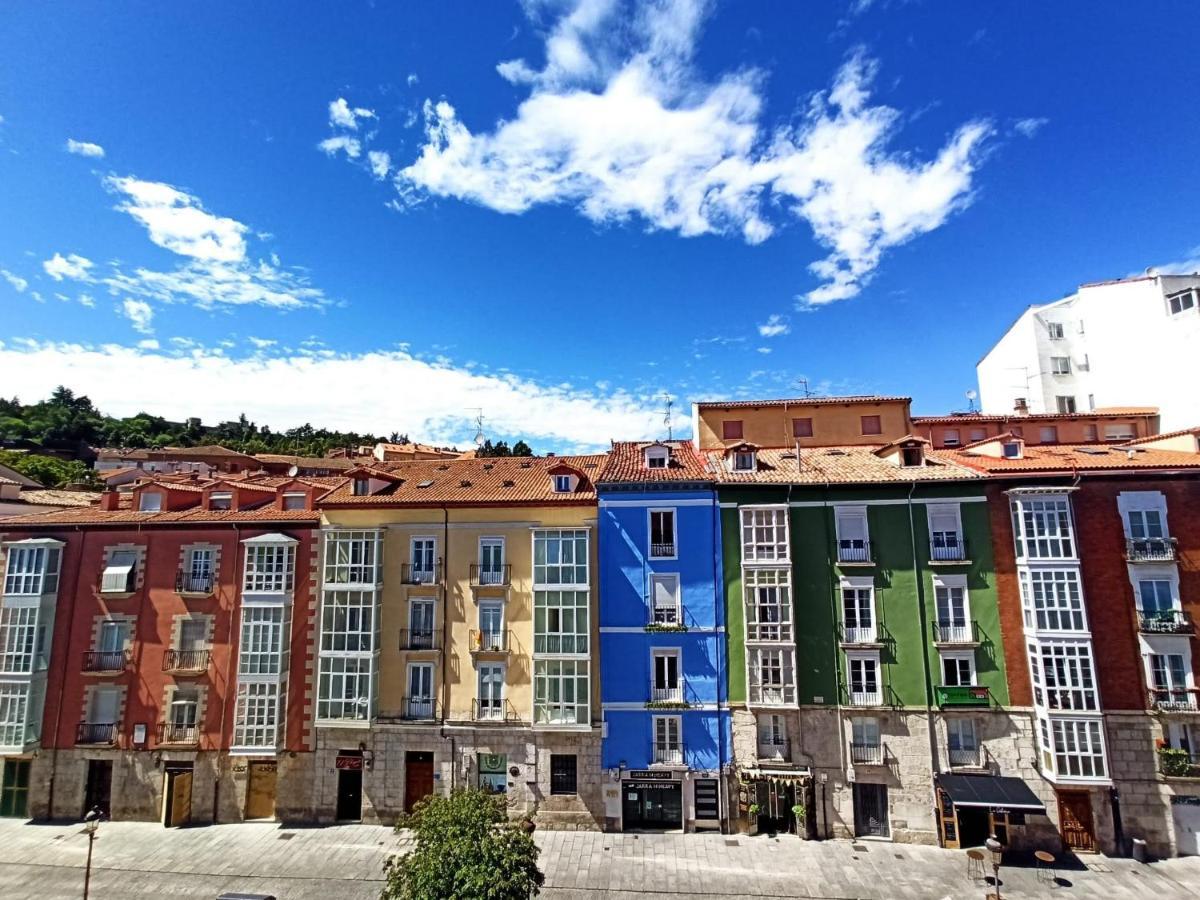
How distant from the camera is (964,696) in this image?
26.9m

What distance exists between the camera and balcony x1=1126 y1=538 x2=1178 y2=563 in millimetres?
26422

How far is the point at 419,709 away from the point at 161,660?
43.9ft

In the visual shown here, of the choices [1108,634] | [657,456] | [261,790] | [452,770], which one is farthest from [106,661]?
[1108,634]

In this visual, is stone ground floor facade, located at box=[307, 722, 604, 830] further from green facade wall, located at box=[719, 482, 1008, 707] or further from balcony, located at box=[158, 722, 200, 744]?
green facade wall, located at box=[719, 482, 1008, 707]

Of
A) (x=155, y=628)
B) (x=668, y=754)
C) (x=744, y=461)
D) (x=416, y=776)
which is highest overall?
(x=744, y=461)

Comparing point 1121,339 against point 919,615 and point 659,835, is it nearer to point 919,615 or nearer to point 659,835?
point 919,615

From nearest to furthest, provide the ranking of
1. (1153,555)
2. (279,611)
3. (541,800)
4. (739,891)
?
(739,891) < (1153,555) < (541,800) < (279,611)

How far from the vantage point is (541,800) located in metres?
28.4

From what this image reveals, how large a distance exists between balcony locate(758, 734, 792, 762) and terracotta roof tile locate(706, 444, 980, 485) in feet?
38.4

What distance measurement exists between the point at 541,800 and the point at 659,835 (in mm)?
5601

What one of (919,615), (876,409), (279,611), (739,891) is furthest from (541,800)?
(876,409)

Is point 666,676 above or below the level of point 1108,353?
below

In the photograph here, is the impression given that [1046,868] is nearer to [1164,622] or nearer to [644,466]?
[1164,622]

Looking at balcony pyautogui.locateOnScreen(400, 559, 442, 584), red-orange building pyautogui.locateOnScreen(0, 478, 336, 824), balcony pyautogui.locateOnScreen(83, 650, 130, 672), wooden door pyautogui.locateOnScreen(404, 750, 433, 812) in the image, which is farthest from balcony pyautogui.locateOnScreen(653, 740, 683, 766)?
balcony pyautogui.locateOnScreen(83, 650, 130, 672)
